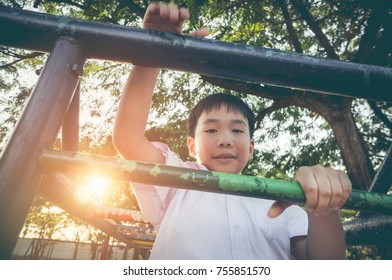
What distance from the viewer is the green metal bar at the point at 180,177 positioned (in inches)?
21.5

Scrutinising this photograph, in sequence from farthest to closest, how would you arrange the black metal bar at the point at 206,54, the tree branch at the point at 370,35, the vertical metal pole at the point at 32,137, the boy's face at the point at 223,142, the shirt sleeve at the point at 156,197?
the tree branch at the point at 370,35
the boy's face at the point at 223,142
the shirt sleeve at the point at 156,197
the black metal bar at the point at 206,54
the vertical metal pole at the point at 32,137

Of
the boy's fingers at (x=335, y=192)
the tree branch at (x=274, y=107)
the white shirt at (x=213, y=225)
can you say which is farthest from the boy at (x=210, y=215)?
the tree branch at (x=274, y=107)

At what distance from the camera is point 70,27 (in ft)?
2.10

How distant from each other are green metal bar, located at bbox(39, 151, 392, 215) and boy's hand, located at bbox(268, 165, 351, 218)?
6 centimetres

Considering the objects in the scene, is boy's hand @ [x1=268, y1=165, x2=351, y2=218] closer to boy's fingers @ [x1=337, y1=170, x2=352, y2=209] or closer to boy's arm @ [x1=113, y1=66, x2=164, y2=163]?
boy's fingers @ [x1=337, y1=170, x2=352, y2=209]

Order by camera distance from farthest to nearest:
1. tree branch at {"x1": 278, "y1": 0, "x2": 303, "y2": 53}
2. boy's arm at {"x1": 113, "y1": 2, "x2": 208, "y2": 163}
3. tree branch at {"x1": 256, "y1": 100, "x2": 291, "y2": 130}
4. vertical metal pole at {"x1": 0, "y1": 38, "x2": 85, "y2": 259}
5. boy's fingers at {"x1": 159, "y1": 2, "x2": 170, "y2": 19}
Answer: tree branch at {"x1": 256, "y1": 100, "x2": 291, "y2": 130}, tree branch at {"x1": 278, "y1": 0, "x2": 303, "y2": 53}, boy's arm at {"x1": 113, "y1": 2, "x2": 208, "y2": 163}, boy's fingers at {"x1": 159, "y1": 2, "x2": 170, "y2": 19}, vertical metal pole at {"x1": 0, "y1": 38, "x2": 85, "y2": 259}

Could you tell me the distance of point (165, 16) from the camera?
88cm

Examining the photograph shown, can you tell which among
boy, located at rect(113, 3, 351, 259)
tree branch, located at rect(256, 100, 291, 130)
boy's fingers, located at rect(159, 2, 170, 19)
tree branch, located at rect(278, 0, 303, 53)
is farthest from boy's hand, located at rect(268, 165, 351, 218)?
tree branch, located at rect(278, 0, 303, 53)

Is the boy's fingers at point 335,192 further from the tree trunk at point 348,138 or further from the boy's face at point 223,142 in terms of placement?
the tree trunk at point 348,138

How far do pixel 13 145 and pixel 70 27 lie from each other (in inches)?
11.2

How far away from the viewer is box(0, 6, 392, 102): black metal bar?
0.63 meters

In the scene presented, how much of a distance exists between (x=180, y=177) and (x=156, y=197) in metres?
0.89
